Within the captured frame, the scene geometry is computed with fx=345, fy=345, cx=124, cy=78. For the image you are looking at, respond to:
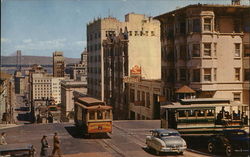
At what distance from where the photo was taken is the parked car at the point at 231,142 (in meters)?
22.2

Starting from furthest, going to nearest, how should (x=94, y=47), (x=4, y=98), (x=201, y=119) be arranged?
(x=94, y=47)
(x=4, y=98)
(x=201, y=119)

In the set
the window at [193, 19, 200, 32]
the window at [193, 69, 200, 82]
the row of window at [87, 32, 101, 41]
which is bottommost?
the window at [193, 69, 200, 82]

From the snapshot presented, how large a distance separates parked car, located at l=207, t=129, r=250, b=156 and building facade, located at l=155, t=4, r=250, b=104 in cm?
1756

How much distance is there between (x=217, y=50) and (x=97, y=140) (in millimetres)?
20112

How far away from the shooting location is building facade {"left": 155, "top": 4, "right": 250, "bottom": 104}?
41.0 metres

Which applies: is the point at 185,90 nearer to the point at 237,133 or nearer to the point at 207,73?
the point at 207,73

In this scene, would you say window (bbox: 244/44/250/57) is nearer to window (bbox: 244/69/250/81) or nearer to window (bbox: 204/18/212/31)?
window (bbox: 244/69/250/81)

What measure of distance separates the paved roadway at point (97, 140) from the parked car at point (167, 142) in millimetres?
901

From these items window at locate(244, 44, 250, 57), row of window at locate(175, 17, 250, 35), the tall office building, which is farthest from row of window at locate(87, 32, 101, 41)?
window at locate(244, 44, 250, 57)

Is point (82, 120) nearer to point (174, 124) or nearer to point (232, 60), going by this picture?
point (174, 124)

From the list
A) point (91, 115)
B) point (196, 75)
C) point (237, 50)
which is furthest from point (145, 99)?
point (91, 115)

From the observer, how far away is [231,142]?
22.4 m

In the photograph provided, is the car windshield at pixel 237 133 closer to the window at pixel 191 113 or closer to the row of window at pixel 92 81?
the window at pixel 191 113

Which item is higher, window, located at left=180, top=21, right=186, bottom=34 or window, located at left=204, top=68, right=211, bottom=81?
window, located at left=180, top=21, right=186, bottom=34
